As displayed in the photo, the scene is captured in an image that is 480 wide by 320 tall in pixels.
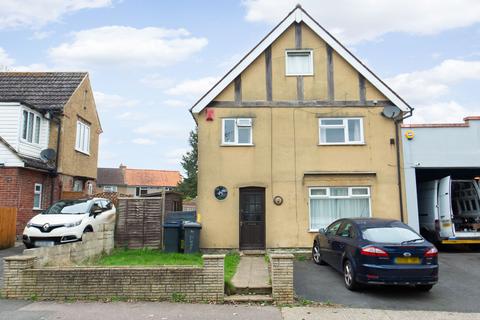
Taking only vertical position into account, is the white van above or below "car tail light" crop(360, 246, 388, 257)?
above

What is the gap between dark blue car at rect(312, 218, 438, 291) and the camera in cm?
766

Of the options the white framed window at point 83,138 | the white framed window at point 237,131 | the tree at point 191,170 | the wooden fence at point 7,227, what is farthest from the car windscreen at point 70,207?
the tree at point 191,170

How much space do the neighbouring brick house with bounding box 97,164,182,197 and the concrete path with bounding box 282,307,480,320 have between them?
47492 mm

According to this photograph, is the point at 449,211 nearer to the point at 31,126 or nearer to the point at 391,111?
the point at 391,111

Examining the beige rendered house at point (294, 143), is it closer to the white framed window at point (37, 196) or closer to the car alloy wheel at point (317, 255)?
the car alloy wheel at point (317, 255)

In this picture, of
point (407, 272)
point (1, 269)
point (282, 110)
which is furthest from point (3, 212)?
point (407, 272)

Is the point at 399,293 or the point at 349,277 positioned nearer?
the point at 399,293

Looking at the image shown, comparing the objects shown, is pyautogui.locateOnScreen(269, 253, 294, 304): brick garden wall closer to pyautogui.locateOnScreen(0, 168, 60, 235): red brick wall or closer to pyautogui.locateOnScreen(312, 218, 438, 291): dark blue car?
pyautogui.locateOnScreen(312, 218, 438, 291): dark blue car

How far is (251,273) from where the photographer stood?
31.2 feet

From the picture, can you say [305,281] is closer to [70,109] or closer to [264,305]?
[264,305]

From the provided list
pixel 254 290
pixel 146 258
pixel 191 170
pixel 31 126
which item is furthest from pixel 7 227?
pixel 191 170

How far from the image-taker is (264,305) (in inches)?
286

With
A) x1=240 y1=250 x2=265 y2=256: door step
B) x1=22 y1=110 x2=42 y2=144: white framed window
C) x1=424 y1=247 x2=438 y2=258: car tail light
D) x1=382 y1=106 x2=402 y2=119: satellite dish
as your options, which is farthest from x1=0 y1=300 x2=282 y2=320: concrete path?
x1=22 y1=110 x2=42 y2=144: white framed window

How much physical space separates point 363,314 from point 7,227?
1204 centimetres
